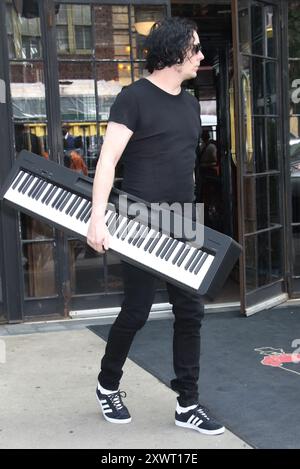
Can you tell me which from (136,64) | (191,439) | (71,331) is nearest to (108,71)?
(136,64)

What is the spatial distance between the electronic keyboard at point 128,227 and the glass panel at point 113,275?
2.22 metres

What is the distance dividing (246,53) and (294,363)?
87.3 inches

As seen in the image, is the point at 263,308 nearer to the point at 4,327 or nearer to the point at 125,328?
the point at 4,327

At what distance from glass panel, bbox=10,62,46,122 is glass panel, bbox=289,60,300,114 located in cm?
193

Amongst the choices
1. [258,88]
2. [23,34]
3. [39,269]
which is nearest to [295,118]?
[258,88]

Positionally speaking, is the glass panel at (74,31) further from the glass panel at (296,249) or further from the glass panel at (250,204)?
the glass panel at (296,249)

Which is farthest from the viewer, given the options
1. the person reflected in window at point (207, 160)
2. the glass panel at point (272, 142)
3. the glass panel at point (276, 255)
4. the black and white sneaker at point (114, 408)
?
the person reflected in window at point (207, 160)

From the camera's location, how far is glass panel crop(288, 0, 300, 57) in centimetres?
519

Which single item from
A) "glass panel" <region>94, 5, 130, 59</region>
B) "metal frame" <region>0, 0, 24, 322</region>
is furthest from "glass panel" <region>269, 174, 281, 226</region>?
"metal frame" <region>0, 0, 24, 322</region>

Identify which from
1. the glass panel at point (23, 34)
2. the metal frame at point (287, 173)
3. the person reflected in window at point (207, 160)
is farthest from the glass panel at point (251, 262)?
the person reflected in window at point (207, 160)

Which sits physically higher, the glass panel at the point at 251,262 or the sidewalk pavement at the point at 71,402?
the glass panel at the point at 251,262

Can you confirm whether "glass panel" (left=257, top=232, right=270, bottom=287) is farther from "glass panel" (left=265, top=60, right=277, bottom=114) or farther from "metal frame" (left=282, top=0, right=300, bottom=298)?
"glass panel" (left=265, top=60, right=277, bottom=114)

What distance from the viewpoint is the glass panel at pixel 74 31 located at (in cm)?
468

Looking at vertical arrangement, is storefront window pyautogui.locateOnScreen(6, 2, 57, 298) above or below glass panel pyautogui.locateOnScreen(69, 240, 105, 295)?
above
